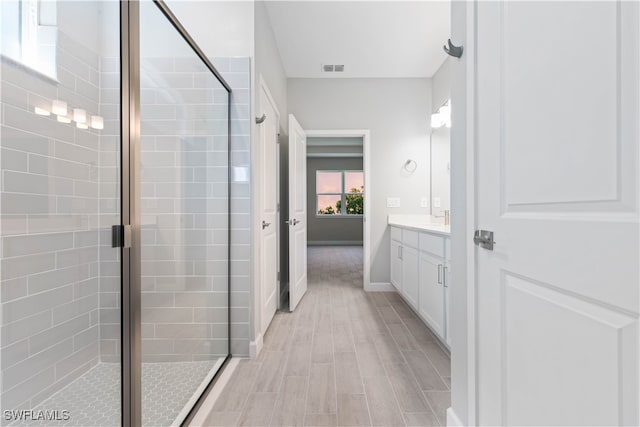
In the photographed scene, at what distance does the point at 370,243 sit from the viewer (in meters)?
3.79

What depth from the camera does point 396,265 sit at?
3438mm

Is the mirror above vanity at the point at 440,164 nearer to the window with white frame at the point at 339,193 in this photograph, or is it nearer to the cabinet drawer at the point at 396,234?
the cabinet drawer at the point at 396,234

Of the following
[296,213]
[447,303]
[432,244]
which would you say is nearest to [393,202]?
[296,213]

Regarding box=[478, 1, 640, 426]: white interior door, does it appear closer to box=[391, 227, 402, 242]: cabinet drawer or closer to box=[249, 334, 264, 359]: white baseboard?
box=[249, 334, 264, 359]: white baseboard

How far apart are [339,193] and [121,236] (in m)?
8.12

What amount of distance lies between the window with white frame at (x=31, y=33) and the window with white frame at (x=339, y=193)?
8.10m

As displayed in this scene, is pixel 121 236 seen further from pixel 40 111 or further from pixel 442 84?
pixel 442 84

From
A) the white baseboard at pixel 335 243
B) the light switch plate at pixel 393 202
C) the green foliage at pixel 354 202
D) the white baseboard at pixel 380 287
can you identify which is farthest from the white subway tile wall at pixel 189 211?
the green foliage at pixel 354 202

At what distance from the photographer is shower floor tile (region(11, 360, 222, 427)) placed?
898 millimetres

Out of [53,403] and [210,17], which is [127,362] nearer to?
[53,403]

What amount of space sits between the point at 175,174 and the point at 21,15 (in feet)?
2.60

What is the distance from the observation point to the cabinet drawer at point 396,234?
3.28 meters

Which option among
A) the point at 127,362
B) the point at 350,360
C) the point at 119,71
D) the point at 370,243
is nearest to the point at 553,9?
the point at 119,71

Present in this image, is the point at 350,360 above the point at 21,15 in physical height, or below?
below
